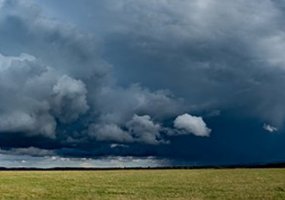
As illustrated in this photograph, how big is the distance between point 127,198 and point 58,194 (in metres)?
7.49

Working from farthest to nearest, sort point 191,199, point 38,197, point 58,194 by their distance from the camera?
point 58,194, point 38,197, point 191,199

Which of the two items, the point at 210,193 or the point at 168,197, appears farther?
the point at 210,193

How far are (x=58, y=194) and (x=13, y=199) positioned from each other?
557 cm

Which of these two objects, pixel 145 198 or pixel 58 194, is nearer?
pixel 145 198

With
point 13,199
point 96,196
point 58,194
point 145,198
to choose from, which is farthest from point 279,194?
point 13,199

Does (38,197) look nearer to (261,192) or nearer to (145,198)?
(145,198)

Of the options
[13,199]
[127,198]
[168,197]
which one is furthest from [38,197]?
[168,197]

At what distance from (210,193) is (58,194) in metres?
13.0

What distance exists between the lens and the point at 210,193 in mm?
42844

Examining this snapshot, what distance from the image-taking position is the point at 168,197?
1543 inches

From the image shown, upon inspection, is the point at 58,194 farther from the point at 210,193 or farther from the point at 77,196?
the point at 210,193

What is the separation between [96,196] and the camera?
40281 mm

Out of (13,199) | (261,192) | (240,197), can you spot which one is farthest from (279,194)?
(13,199)

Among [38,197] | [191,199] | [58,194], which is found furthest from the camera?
[58,194]
